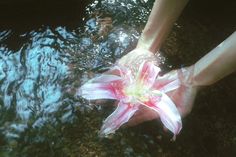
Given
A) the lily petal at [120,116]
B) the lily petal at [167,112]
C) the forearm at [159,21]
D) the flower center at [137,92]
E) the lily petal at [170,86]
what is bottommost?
the lily petal at [167,112]

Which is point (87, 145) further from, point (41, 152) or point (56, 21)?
point (56, 21)

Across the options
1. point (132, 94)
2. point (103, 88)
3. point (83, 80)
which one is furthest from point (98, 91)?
point (83, 80)

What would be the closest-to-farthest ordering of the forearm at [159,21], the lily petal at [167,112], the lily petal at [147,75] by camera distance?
the lily petal at [167,112], the lily petal at [147,75], the forearm at [159,21]

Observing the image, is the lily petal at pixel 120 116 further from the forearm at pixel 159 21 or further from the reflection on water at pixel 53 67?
the forearm at pixel 159 21

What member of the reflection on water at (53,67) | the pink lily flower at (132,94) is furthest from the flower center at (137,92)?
the reflection on water at (53,67)

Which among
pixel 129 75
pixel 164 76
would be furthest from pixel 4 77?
pixel 164 76

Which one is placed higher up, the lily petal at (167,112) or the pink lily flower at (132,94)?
the pink lily flower at (132,94)

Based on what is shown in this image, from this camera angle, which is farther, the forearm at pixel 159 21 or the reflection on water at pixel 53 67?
the forearm at pixel 159 21

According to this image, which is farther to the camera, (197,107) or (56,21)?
(56,21)
